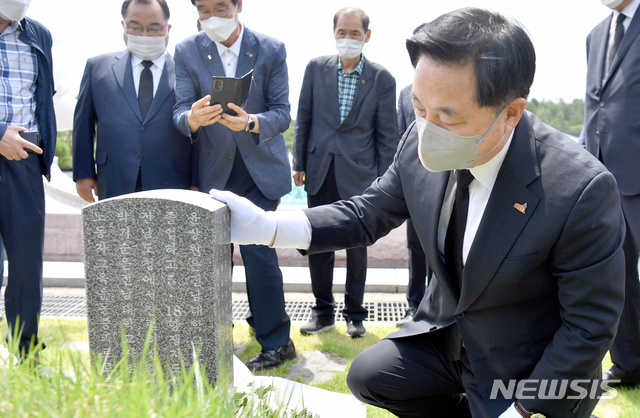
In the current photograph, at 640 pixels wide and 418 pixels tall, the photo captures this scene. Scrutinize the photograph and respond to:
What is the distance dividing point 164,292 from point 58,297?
3.50m

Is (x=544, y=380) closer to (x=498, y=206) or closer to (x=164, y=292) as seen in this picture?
(x=498, y=206)

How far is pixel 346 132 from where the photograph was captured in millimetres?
4445

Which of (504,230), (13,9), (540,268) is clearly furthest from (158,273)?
(13,9)

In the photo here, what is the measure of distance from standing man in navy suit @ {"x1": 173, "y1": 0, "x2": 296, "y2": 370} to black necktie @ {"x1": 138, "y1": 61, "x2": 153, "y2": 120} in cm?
24

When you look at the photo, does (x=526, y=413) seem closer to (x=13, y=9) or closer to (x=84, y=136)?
(x=84, y=136)

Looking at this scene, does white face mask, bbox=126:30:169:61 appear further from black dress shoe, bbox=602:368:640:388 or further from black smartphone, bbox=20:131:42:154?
black dress shoe, bbox=602:368:640:388

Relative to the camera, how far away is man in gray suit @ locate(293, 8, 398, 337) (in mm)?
4387

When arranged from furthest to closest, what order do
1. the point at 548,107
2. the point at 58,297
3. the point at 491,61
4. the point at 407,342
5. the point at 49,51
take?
the point at 548,107, the point at 58,297, the point at 49,51, the point at 407,342, the point at 491,61

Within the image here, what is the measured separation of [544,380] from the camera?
1.90 metres

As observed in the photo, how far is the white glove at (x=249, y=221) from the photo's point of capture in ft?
7.71

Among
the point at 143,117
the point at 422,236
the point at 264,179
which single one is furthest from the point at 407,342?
the point at 143,117

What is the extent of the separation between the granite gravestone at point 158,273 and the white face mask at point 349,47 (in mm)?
2525

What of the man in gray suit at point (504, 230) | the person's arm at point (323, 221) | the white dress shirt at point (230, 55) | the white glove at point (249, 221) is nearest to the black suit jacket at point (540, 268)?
the man in gray suit at point (504, 230)

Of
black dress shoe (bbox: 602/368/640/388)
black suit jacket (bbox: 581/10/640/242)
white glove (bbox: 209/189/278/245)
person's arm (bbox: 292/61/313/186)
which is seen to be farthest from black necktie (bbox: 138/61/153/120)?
black dress shoe (bbox: 602/368/640/388)
